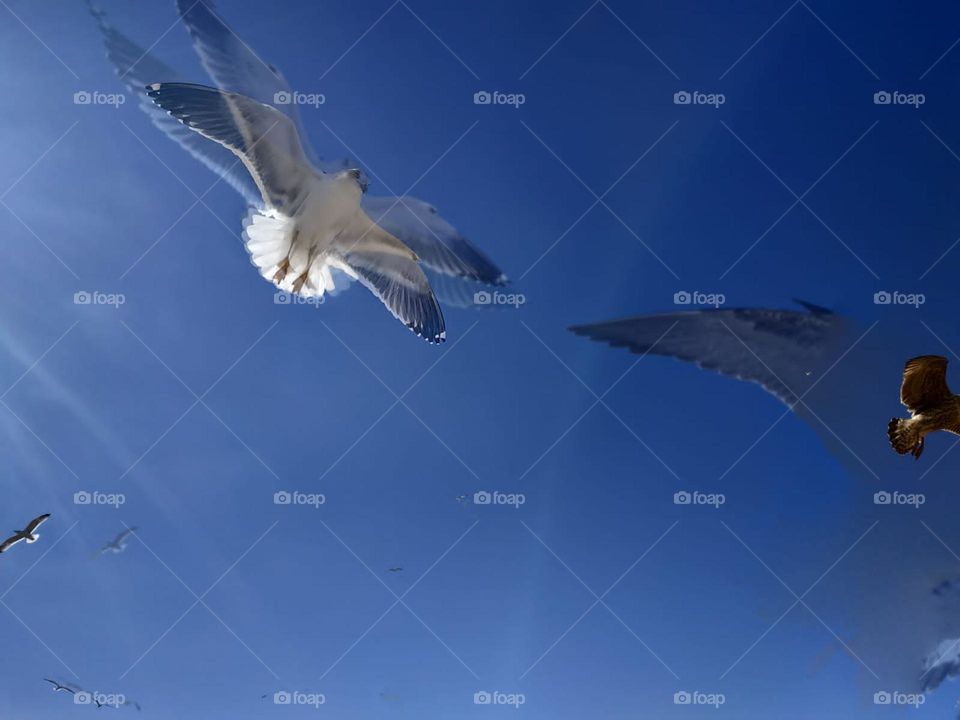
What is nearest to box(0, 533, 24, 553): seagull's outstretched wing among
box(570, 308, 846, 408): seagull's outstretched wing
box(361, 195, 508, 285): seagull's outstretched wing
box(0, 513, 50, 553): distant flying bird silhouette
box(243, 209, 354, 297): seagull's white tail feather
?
box(0, 513, 50, 553): distant flying bird silhouette

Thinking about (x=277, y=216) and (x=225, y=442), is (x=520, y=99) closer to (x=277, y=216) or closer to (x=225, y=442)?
(x=277, y=216)

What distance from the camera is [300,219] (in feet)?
7.30

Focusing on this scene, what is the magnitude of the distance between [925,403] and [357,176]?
1485mm

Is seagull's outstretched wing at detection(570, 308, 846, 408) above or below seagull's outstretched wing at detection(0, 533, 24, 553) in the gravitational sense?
above

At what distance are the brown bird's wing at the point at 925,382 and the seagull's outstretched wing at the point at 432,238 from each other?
1116mm

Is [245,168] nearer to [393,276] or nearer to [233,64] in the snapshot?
[233,64]

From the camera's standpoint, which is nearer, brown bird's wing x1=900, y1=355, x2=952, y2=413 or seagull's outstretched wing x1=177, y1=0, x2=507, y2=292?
brown bird's wing x1=900, y1=355, x2=952, y2=413

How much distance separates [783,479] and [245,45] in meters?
2.04

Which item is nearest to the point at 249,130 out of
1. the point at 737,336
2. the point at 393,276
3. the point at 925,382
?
the point at 393,276

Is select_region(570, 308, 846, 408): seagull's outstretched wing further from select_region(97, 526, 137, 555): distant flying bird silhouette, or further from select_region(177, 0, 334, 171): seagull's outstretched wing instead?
select_region(97, 526, 137, 555): distant flying bird silhouette

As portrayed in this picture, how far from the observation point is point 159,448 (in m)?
2.38

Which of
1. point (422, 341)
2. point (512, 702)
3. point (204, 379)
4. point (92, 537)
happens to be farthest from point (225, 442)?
point (512, 702)

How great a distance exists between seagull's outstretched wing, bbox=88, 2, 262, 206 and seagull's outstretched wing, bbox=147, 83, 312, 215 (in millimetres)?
96

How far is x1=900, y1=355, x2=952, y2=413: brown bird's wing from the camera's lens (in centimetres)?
158
